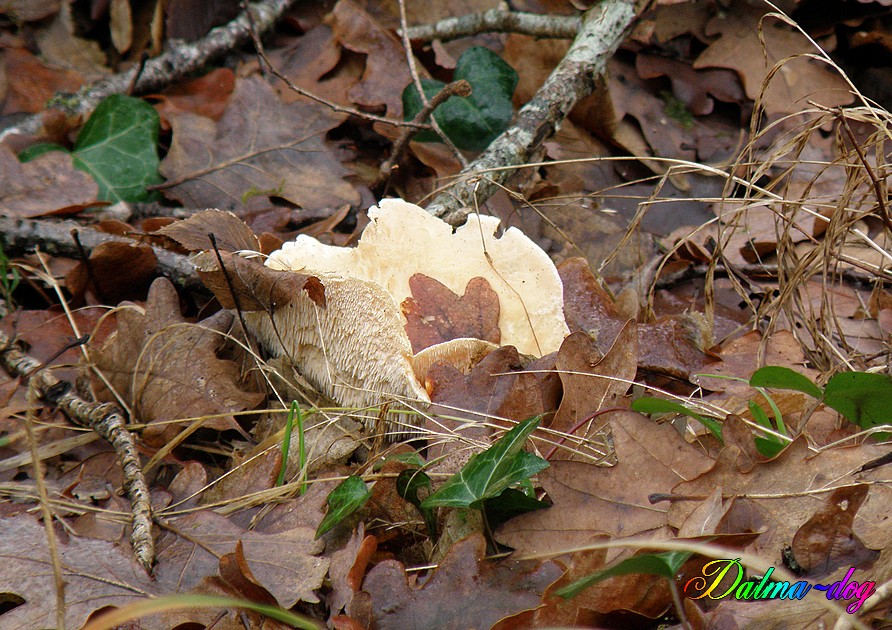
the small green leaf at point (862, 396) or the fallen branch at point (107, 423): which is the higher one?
the small green leaf at point (862, 396)

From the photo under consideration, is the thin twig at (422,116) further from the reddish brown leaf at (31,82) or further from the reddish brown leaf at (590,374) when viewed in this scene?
the reddish brown leaf at (31,82)

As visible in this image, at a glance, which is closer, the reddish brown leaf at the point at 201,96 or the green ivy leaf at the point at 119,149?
the green ivy leaf at the point at 119,149

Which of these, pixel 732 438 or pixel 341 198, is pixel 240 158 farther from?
pixel 732 438

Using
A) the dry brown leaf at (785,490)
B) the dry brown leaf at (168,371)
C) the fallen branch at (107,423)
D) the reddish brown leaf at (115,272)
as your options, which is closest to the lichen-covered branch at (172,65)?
the reddish brown leaf at (115,272)

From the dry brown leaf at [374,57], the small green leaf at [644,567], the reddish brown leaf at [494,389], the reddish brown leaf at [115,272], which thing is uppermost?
the dry brown leaf at [374,57]

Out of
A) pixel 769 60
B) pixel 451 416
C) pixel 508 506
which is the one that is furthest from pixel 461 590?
pixel 769 60

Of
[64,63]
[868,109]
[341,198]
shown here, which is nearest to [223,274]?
[341,198]
